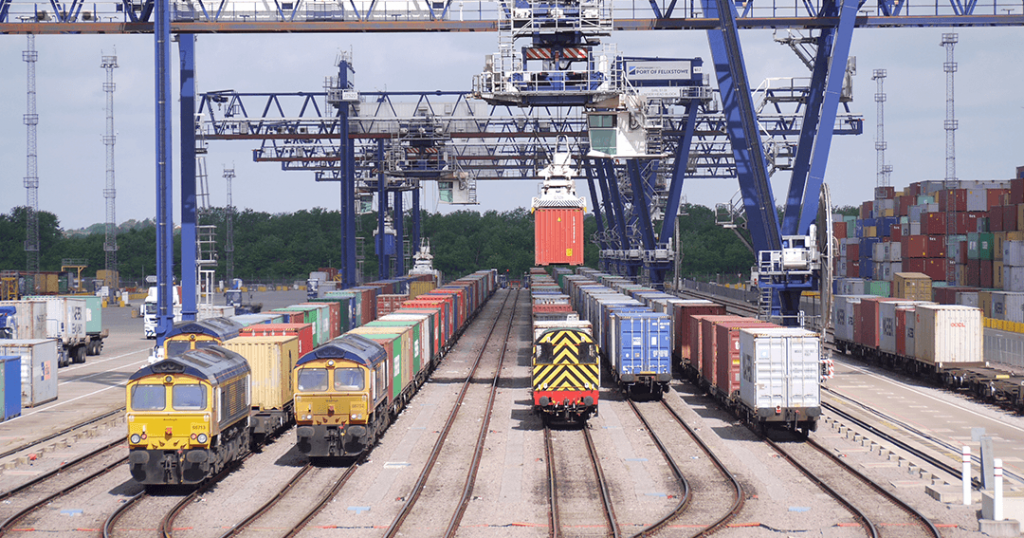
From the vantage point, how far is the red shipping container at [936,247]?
8056 centimetres

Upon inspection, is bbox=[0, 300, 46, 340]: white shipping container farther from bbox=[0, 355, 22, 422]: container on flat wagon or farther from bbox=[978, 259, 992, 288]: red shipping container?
bbox=[978, 259, 992, 288]: red shipping container

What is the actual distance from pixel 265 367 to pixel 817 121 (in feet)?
86.8

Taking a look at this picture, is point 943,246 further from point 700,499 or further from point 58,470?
point 58,470

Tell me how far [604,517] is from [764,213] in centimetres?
2391

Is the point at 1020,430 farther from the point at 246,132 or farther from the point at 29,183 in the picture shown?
the point at 29,183

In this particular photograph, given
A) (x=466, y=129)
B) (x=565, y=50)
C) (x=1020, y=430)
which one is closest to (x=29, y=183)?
(x=466, y=129)

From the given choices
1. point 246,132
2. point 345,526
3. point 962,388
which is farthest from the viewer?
point 246,132

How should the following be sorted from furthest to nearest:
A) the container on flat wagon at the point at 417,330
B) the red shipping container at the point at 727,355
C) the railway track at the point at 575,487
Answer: the container on flat wagon at the point at 417,330, the red shipping container at the point at 727,355, the railway track at the point at 575,487

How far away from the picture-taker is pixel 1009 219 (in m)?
66.2

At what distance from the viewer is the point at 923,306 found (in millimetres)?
42031

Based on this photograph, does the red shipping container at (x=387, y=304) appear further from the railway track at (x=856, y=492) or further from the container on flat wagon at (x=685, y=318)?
the railway track at (x=856, y=492)

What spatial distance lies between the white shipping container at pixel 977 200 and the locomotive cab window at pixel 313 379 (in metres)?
69.9

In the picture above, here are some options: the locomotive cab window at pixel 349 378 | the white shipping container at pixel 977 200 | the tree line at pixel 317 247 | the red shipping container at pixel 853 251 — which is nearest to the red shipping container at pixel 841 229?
the red shipping container at pixel 853 251

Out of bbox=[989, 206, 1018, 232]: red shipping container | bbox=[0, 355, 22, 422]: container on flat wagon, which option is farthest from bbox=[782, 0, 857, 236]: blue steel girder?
bbox=[989, 206, 1018, 232]: red shipping container
